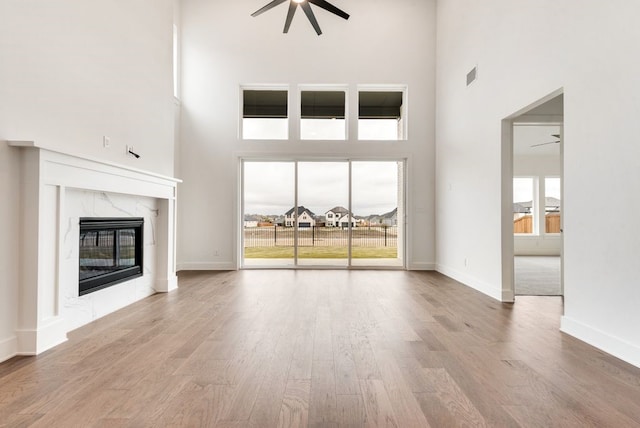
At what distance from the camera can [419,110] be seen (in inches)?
267

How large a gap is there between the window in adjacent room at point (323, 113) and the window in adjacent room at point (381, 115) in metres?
0.36

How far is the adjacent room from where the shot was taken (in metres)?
2.05

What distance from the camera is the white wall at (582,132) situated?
98.5 inches

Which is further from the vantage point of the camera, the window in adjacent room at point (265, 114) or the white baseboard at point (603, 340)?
the window in adjacent room at point (265, 114)

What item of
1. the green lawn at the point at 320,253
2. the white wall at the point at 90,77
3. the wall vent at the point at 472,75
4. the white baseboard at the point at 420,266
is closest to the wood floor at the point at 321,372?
the white wall at the point at 90,77

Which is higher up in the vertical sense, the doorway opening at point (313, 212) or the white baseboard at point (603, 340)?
the doorway opening at point (313, 212)

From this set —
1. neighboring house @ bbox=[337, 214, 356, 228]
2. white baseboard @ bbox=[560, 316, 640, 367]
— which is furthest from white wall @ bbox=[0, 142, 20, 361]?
neighboring house @ bbox=[337, 214, 356, 228]

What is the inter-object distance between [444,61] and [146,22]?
469cm

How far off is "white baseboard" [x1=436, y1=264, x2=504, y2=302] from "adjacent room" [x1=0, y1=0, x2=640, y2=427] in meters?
0.04

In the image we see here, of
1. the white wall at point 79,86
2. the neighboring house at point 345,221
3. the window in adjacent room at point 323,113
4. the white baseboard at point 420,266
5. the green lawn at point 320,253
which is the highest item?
the window in adjacent room at point 323,113

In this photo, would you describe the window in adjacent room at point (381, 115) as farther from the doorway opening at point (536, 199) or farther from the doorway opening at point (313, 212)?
the doorway opening at point (536, 199)

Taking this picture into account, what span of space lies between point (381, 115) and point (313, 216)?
7.65 feet

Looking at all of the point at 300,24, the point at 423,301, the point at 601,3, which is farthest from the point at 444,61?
the point at 423,301

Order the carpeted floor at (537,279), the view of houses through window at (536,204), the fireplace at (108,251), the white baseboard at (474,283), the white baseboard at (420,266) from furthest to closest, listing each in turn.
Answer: the view of houses through window at (536,204)
the white baseboard at (420,266)
the carpeted floor at (537,279)
the white baseboard at (474,283)
the fireplace at (108,251)
